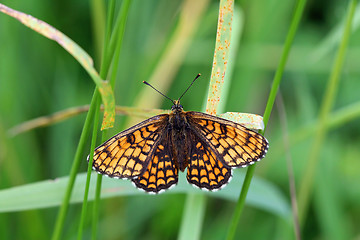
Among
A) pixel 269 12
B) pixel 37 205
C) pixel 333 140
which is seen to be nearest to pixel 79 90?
pixel 269 12

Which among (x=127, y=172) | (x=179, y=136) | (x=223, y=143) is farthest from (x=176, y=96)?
(x=127, y=172)

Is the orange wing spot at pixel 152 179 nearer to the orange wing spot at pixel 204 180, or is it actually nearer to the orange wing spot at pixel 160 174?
the orange wing spot at pixel 160 174

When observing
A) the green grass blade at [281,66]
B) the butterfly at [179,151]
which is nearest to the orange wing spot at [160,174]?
the butterfly at [179,151]

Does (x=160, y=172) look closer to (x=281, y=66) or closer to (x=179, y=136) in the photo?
(x=179, y=136)

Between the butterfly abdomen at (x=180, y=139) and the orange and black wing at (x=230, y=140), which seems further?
the butterfly abdomen at (x=180, y=139)

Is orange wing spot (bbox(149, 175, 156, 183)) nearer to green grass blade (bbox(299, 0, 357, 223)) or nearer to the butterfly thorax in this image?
the butterfly thorax

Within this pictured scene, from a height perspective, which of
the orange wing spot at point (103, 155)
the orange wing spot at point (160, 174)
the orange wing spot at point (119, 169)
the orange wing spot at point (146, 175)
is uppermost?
the orange wing spot at point (103, 155)

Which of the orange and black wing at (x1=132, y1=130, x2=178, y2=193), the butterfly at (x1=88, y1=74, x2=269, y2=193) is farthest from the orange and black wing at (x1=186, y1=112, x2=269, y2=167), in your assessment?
the orange and black wing at (x1=132, y1=130, x2=178, y2=193)
